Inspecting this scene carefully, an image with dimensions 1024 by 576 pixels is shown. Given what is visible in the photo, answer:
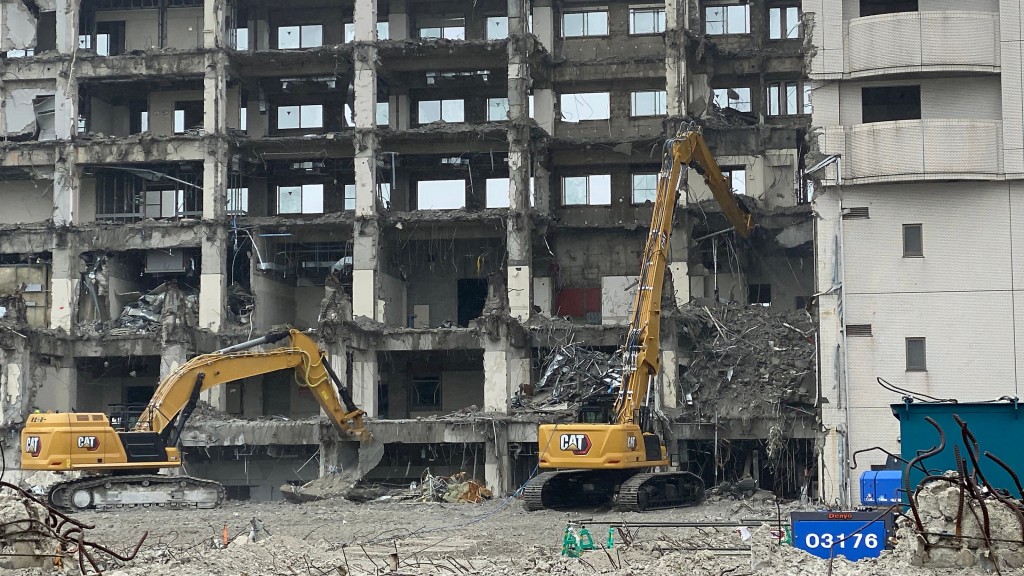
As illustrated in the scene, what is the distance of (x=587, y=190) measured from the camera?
56688 millimetres

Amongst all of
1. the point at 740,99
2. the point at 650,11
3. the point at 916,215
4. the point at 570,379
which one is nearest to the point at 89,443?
the point at 570,379

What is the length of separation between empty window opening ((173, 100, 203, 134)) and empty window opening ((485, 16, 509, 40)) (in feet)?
39.6

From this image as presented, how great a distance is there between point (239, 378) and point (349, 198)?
19892 mm

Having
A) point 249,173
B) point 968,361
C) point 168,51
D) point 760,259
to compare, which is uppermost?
point 168,51

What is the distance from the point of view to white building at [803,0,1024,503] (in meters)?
37.6

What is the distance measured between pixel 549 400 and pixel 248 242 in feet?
49.6

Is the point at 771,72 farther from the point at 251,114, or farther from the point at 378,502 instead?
the point at 378,502

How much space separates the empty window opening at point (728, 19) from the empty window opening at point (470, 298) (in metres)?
13.6

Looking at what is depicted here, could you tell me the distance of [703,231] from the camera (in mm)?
54500

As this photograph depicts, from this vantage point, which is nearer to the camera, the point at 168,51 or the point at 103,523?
the point at 103,523

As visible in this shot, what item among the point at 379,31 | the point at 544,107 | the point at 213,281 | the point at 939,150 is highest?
the point at 379,31

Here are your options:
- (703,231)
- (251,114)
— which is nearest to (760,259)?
(703,231)

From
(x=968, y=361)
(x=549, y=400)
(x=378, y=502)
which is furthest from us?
(x=549, y=400)

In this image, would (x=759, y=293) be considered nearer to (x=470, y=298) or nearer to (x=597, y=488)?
(x=470, y=298)
